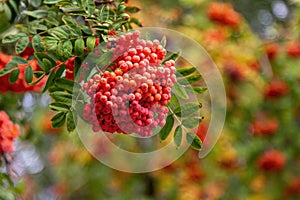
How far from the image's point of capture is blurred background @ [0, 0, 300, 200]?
9.80 feet

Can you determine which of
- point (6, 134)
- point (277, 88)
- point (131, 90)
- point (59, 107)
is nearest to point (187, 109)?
point (131, 90)

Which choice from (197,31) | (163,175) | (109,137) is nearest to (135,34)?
(109,137)

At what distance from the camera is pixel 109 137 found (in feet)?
4.91

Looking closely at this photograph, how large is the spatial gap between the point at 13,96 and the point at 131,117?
877mm

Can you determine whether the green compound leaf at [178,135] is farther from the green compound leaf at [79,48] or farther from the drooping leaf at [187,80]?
the green compound leaf at [79,48]

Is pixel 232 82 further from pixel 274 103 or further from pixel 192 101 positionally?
pixel 192 101

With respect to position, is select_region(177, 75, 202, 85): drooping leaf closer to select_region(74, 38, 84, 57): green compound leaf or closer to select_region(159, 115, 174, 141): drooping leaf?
select_region(159, 115, 174, 141): drooping leaf

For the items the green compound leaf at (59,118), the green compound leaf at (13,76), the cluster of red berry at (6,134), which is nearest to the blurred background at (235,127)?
the cluster of red berry at (6,134)

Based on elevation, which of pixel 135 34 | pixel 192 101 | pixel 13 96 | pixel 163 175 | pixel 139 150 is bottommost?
pixel 163 175

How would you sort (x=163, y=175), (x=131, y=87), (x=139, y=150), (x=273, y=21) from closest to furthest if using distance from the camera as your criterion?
(x=131, y=87) < (x=139, y=150) < (x=163, y=175) < (x=273, y=21)

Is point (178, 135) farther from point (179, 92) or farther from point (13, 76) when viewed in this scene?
point (13, 76)

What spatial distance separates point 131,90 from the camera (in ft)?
3.45

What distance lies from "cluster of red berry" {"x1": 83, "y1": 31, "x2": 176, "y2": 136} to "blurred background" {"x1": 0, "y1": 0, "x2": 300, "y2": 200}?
4.99ft

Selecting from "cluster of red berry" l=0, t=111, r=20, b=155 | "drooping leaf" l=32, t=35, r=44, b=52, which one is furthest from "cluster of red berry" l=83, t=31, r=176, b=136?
"cluster of red berry" l=0, t=111, r=20, b=155
